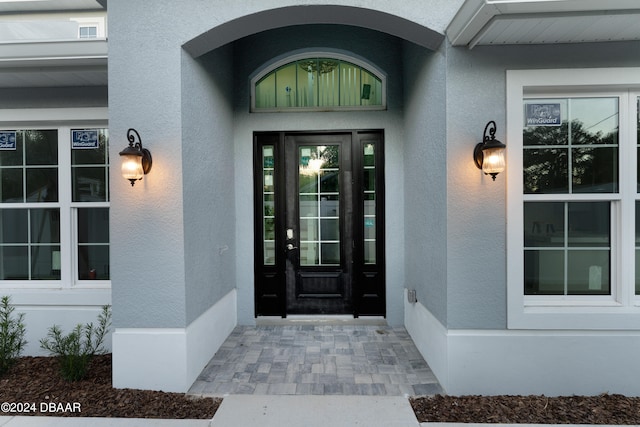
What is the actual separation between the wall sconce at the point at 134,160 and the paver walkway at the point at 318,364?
1.88 m

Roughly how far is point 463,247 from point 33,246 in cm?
472

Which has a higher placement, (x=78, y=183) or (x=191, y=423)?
(x=78, y=183)

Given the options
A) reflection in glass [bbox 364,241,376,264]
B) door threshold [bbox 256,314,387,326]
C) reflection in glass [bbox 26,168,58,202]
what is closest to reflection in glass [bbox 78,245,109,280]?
reflection in glass [bbox 26,168,58,202]

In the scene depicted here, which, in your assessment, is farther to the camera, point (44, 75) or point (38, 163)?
point (38, 163)

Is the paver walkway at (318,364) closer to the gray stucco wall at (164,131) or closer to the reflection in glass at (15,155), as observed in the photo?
the gray stucco wall at (164,131)

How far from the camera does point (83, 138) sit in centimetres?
391

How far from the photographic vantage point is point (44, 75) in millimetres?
3484

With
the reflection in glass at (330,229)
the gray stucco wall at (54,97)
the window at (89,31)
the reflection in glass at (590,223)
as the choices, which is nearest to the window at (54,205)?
the gray stucco wall at (54,97)

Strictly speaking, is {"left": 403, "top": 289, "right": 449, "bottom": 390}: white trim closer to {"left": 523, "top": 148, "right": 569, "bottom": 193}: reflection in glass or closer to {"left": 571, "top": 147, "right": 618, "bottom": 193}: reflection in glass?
{"left": 523, "top": 148, "right": 569, "bottom": 193}: reflection in glass

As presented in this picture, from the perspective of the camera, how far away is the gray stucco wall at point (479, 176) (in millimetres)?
2814

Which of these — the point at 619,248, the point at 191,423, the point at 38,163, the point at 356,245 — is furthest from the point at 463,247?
the point at 38,163

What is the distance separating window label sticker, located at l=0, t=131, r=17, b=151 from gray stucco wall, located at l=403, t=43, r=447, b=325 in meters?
4.64

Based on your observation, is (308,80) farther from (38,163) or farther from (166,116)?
(38,163)

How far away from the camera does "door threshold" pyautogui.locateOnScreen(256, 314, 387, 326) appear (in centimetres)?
435
